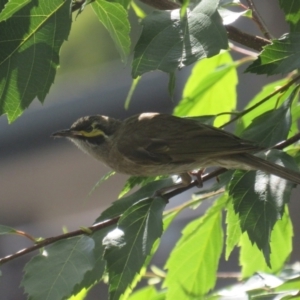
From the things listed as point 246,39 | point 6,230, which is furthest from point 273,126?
point 6,230

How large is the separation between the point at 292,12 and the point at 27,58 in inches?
36.3

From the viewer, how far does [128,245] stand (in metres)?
2.21

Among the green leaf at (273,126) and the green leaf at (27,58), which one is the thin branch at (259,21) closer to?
the green leaf at (273,126)

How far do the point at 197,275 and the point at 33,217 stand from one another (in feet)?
32.0

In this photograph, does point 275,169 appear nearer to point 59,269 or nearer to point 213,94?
point 59,269

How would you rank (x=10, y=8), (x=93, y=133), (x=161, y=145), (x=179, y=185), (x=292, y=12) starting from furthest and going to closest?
(x=93, y=133) < (x=161, y=145) < (x=179, y=185) < (x=292, y=12) < (x=10, y=8)

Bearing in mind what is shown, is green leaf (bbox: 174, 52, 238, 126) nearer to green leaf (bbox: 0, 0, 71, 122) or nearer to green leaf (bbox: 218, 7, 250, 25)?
green leaf (bbox: 218, 7, 250, 25)

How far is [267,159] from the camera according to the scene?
8.19 feet

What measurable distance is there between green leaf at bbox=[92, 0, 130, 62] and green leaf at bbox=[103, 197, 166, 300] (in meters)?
0.55

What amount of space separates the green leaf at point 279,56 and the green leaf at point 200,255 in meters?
0.78

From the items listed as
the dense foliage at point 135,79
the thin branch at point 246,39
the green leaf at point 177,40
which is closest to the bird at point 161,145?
the dense foliage at point 135,79

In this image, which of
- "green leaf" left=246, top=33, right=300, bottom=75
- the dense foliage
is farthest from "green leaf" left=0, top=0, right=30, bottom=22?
"green leaf" left=246, top=33, right=300, bottom=75

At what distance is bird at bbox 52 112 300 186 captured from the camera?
2979 mm

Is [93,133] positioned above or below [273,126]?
below
